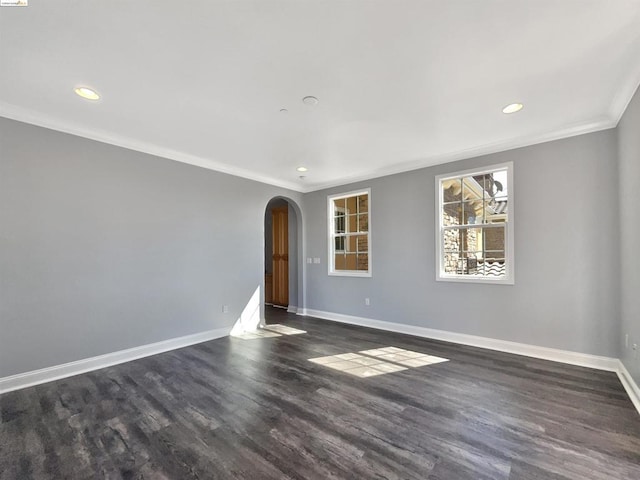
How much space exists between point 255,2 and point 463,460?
2921mm

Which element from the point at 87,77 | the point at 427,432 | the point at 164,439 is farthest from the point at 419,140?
the point at 164,439

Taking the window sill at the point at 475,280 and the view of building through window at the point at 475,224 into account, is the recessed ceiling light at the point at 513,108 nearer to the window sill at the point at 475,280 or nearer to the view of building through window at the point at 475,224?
the view of building through window at the point at 475,224

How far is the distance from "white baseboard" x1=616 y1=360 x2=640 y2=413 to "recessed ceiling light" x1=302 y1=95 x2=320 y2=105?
11.9 ft

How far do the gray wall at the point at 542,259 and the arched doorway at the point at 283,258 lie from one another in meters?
2.24

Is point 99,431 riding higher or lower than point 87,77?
lower

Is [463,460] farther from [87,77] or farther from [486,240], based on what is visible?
[87,77]

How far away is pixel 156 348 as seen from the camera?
3.69 meters

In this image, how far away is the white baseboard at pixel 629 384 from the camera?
2.33 meters

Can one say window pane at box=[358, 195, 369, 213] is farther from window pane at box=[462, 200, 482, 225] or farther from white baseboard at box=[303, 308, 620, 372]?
white baseboard at box=[303, 308, 620, 372]

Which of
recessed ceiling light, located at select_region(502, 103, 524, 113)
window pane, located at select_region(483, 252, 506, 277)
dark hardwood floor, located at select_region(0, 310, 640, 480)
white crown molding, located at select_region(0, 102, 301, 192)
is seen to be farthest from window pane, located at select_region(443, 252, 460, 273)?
white crown molding, located at select_region(0, 102, 301, 192)

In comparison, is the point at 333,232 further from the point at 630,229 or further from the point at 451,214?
the point at 630,229

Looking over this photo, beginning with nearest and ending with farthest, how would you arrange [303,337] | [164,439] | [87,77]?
[164,439] → [87,77] → [303,337]

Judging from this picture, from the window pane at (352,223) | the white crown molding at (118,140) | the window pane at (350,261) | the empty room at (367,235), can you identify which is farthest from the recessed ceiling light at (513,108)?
the white crown molding at (118,140)

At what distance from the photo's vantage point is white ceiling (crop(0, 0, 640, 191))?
1.68m
